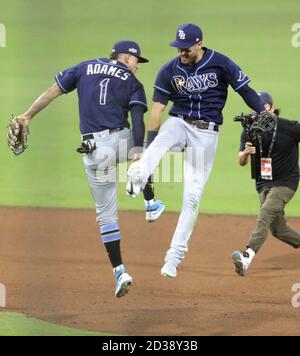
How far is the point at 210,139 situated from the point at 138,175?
792 mm

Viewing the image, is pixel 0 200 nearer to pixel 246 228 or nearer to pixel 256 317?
pixel 246 228

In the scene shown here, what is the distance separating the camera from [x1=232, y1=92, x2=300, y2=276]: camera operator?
Answer: 296 inches

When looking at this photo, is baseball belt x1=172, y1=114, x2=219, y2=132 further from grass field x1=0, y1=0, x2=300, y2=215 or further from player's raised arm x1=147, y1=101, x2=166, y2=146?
grass field x1=0, y1=0, x2=300, y2=215

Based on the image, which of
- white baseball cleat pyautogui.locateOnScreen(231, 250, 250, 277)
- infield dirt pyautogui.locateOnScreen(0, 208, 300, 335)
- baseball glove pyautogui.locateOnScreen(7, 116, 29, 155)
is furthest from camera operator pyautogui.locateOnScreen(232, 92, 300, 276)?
baseball glove pyautogui.locateOnScreen(7, 116, 29, 155)

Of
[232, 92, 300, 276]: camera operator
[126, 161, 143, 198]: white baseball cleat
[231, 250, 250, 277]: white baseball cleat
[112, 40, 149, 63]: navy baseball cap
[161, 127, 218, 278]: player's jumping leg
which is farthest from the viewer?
[232, 92, 300, 276]: camera operator

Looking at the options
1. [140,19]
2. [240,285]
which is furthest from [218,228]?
[140,19]

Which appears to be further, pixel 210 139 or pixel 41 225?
pixel 41 225

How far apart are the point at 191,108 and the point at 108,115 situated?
65 centimetres

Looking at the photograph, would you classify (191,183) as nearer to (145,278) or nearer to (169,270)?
(169,270)

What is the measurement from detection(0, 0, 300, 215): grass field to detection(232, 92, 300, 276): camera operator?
10.2 feet

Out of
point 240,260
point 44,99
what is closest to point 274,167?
point 240,260

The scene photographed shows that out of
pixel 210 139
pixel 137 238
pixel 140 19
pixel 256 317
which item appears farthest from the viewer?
pixel 140 19

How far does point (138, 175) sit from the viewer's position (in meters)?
5.69

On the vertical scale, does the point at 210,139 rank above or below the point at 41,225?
above
